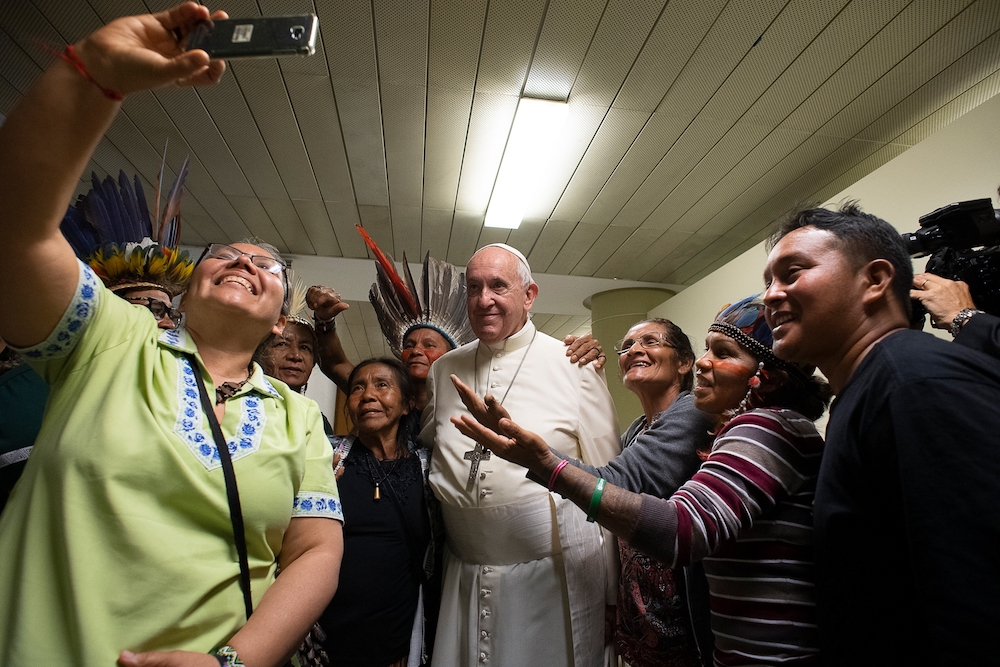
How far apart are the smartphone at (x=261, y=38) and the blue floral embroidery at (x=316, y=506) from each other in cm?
77

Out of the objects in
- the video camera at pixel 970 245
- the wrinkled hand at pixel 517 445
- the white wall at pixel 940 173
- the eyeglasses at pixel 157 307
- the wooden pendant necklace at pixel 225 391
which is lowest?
the wrinkled hand at pixel 517 445

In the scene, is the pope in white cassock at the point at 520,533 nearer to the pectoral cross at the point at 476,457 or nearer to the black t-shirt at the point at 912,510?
the pectoral cross at the point at 476,457

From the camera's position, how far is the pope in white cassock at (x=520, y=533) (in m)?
1.51

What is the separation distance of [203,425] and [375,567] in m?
0.86

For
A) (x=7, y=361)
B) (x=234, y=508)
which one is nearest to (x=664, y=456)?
(x=234, y=508)

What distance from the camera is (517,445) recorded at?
107 cm

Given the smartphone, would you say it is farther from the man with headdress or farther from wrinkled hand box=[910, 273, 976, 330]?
wrinkled hand box=[910, 273, 976, 330]

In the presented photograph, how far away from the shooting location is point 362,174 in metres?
3.31

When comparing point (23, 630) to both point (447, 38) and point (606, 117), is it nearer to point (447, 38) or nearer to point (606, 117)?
point (447, 38)

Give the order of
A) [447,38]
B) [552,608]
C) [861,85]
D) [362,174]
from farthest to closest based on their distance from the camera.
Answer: [362,174] → [861,85] → [447,38] → [552,608]

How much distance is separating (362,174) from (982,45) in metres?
3.23

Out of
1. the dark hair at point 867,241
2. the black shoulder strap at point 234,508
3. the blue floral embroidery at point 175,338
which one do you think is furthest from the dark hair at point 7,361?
the dark hair at point 867,241

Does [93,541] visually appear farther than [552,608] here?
No

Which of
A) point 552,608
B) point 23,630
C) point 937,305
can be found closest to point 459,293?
point 552,608
